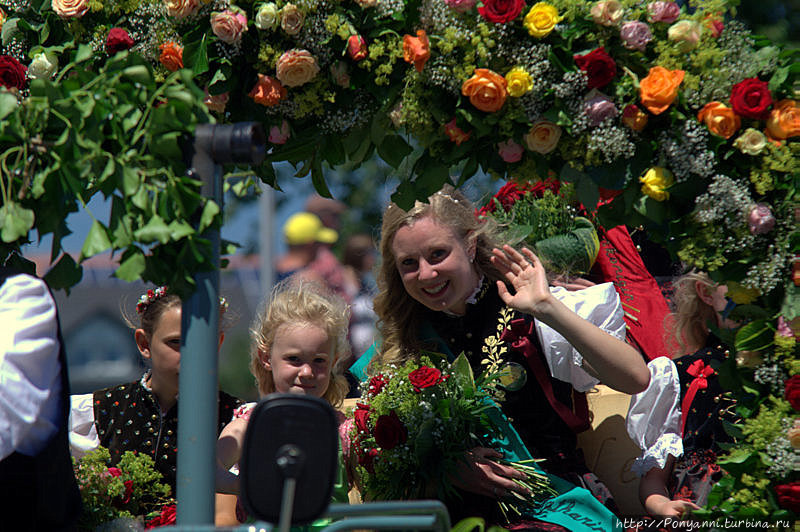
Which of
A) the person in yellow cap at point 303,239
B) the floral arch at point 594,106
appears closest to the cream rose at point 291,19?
the floral arch at point 594,106

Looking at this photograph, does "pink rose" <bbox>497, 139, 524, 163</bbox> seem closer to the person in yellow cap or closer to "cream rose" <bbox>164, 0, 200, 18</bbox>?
"cream rose" <bbox>164, 0, 200, 18</bbox>

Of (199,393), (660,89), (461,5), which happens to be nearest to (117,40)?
(461,5)

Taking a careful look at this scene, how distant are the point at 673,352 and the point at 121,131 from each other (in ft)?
9.17

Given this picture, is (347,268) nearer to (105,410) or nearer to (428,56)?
(105,410)

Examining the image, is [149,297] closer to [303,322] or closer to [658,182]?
[303,322]

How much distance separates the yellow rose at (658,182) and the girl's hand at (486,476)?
45.2 inches

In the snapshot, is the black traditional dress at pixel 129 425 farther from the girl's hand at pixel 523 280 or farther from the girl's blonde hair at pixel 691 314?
the girl's blonde hair at pixel 691 314

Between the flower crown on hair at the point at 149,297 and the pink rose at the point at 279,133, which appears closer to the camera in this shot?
the pink rose at the point at 279,133

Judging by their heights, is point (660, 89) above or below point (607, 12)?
below

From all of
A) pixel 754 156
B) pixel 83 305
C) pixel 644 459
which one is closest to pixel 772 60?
pixel 754 156

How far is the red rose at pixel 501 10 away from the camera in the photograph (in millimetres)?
2939

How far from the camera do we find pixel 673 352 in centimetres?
437

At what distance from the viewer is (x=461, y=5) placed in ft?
9.80

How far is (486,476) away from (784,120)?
1583 mm
